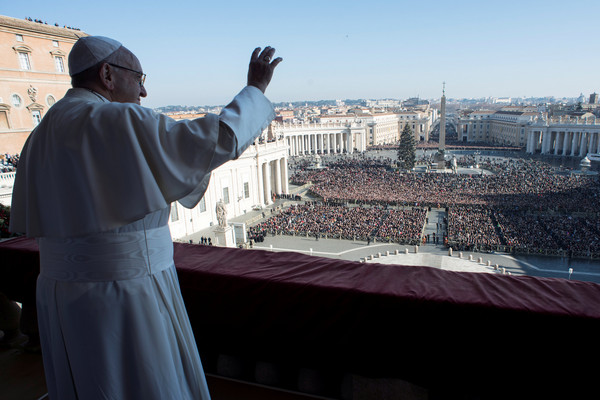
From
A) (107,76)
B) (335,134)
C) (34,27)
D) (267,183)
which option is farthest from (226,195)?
(335,134)

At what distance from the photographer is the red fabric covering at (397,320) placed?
7.27ft

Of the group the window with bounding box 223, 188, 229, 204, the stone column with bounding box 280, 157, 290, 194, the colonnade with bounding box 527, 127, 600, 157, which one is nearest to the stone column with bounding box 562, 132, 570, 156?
the colonnade with bounding box 527, 127, 600, 157

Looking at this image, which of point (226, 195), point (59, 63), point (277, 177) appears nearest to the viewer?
point (59, 63)

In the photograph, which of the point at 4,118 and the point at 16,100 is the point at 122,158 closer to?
the point at 4,118

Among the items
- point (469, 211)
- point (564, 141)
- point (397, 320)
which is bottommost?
point (564, 141)

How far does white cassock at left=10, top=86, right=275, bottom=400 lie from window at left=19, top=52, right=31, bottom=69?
2091 cm

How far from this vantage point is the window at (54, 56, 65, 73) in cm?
1939

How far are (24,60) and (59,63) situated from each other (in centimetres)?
166

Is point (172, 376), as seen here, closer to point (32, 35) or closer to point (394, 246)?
point (394, 246)

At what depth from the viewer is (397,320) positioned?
244 centimetres

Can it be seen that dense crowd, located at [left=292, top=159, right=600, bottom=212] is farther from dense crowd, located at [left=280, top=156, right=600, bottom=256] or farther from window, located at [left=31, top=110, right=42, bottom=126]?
window, located at [left=31, top=110, right=42, bottom=126]

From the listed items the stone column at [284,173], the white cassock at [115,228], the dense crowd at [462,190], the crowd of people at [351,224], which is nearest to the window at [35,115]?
the crowd of people at [351,224]

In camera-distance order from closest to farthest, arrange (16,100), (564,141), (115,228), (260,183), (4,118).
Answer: (115,228), (4,118), (16,100), (260,183), (564,141)

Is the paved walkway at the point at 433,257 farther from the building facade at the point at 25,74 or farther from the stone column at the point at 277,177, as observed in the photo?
the stone column at the point at 277,177
